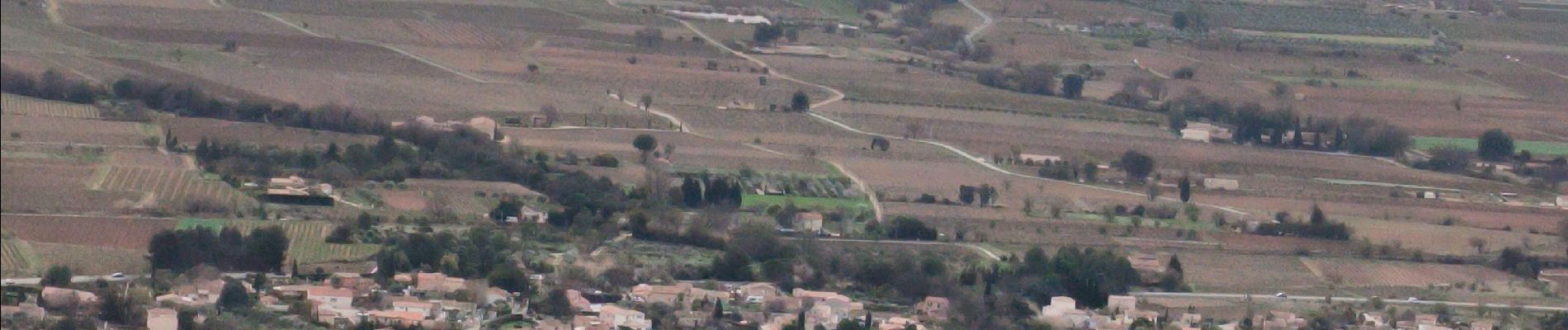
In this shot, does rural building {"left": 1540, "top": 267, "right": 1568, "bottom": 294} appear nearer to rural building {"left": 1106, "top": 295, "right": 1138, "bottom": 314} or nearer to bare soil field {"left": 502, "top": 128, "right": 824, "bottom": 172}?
rural building {"left": 1106, "top": 295, "right": 1138, "bottom": 314}

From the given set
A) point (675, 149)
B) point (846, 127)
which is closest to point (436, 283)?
point (675, 149)

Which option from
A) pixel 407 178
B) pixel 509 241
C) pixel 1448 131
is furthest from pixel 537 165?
pixel 1448 131

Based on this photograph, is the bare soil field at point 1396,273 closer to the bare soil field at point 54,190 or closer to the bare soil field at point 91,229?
the bare soil field at point 91,229

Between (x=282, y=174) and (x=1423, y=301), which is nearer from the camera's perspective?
(x=1423, y=301)

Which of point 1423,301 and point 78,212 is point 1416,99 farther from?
point 78,212

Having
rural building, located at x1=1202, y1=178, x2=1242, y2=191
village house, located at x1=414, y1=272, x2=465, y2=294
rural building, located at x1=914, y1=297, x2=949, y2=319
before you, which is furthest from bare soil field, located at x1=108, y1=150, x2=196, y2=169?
rural building, located at x1=1202, y1=178, x2=1242, y2=191

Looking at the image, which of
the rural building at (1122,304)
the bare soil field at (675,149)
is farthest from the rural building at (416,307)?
the bare soil field at (675,149)
